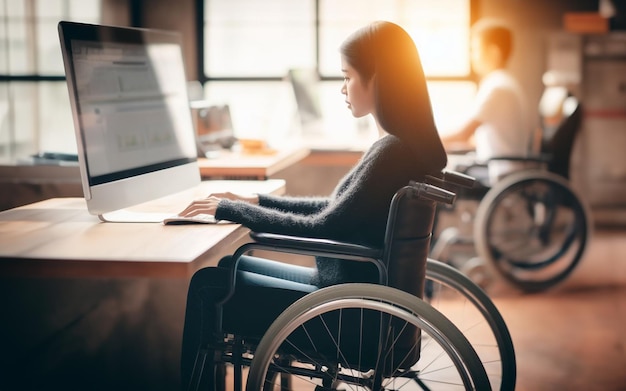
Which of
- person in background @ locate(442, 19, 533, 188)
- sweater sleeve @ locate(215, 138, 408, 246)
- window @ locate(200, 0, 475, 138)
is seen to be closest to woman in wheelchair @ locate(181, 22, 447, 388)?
sweater sleeve @ locate(215, 138, 408, 246)

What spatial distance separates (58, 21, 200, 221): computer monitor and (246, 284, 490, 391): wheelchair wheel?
468 mm

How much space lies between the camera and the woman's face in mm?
1799

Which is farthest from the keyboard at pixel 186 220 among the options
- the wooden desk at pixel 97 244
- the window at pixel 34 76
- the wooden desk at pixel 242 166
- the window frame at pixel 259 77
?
the window frame at pixel 259 77

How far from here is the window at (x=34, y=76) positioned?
4.79 metres

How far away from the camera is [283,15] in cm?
589

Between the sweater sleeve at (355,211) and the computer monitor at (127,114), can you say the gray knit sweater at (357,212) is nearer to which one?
the sweater sleeve at (355,211)

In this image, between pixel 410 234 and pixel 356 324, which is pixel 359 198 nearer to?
pixel 410 234

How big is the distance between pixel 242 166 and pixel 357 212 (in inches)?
41.5

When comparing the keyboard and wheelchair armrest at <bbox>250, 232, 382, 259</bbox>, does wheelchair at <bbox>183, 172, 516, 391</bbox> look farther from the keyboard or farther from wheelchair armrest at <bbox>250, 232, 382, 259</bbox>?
the keyboard

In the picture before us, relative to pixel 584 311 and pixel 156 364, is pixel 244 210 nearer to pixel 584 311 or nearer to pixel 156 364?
pixel 156 364

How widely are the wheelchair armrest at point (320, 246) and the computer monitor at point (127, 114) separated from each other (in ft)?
1.19

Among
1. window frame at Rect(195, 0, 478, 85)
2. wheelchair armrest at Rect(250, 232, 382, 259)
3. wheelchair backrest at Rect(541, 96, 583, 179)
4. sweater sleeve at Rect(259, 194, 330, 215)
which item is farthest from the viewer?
window frame at Rect(195, 0, 478, 85)

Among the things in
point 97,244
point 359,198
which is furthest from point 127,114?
point 359,198

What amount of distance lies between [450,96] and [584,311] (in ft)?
8.08
